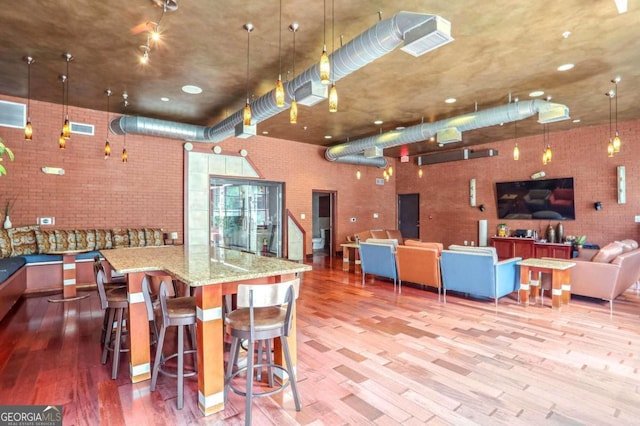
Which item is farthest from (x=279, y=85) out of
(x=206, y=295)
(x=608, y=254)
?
(x=608, y=254)

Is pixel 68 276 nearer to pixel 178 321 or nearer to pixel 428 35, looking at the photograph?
pixel 178 321

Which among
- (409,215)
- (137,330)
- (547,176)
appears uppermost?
(547,176)

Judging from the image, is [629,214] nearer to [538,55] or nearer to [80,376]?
[538,55]

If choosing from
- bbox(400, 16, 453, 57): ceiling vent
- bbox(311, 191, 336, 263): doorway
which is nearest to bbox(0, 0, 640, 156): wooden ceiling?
bbox(400, 16, 453, 57): ceiling vent

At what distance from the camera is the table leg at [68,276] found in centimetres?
557

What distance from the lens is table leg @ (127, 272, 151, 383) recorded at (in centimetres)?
283

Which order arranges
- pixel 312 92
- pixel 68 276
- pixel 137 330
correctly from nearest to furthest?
pixel 137 330, pixel 312 92, pixel 68 276

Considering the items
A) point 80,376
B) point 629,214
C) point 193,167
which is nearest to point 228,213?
point 193,167

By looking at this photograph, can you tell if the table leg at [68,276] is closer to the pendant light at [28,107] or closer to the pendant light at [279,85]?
the pendant light at [28,107]

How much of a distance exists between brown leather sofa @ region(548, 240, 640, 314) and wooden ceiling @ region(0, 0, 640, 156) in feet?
8.64

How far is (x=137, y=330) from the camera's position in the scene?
286 centimetres

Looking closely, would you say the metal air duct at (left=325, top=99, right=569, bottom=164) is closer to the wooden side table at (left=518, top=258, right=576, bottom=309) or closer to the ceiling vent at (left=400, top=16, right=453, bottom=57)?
the wooden side table at (left=518, top=258, right=576, bottom=309)

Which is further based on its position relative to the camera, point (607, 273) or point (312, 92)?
point (607, 273)

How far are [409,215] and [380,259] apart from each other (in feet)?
19.3
